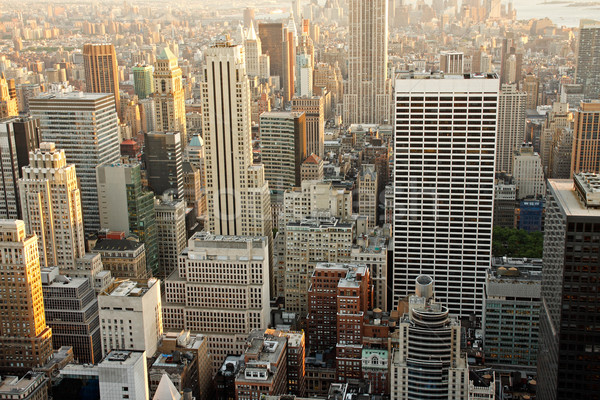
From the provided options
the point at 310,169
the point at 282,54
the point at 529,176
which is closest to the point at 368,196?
the point at 310,169

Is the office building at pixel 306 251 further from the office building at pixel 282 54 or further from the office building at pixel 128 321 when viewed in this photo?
the office building at pixel 282 54

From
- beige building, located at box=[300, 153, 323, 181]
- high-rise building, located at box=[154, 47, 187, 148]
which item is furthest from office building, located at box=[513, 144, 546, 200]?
high-rise building, located at box=[154, 47, 187, 148]

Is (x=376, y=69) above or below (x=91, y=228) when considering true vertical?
above

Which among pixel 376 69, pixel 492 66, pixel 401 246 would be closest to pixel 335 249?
pixel 401 246

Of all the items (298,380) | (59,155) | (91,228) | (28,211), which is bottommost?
(298,380)

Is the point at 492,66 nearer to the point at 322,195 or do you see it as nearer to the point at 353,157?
the point at 353,157
